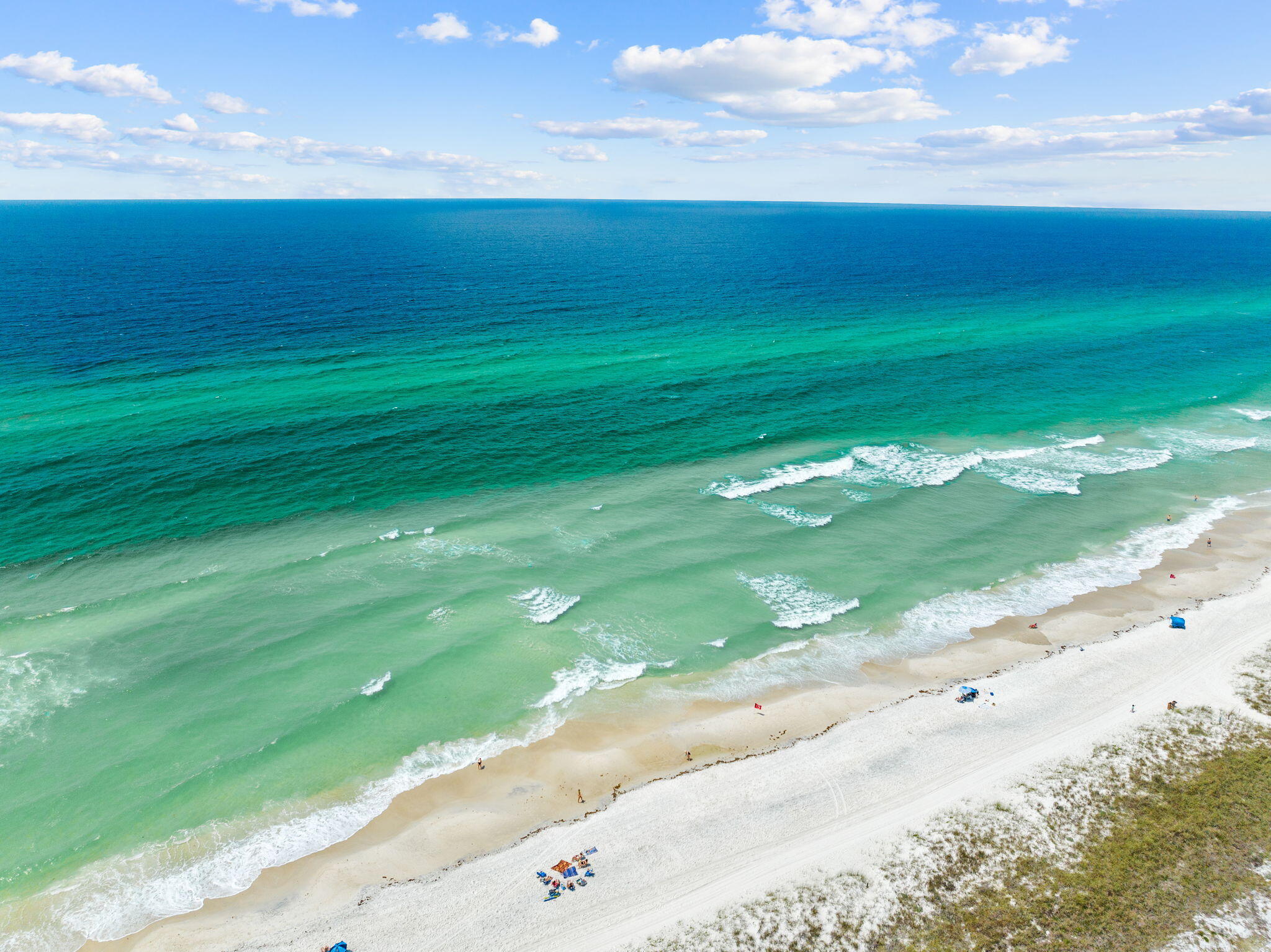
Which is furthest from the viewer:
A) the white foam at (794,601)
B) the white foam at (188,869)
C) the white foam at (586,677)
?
the white foam at (794,601)

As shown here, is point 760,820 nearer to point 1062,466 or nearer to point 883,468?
point 883,468

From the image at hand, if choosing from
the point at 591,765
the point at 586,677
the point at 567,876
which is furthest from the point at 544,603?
the point at 567,876

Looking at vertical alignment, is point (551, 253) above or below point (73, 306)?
above

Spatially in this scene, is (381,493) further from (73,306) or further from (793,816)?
(73,306)

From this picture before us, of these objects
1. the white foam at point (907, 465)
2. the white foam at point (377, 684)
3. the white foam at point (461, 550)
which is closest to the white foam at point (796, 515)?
the white foam at point (907, 465)

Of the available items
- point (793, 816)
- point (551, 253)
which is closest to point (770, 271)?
point (551, 253)

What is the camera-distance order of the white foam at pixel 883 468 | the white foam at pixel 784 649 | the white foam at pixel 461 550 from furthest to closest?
the white foam at pixel 883 468
the white foam at pixel 461 550
the white foam at pixel 784 649

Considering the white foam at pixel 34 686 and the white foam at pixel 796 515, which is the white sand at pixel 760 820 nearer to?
the white foam at pixel 34 686

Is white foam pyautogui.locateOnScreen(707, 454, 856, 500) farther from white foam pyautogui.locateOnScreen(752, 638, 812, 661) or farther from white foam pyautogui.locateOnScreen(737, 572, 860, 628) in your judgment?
white foam pyautogui.locateOnScreen(752, 638, 812, 661)
